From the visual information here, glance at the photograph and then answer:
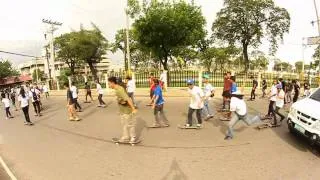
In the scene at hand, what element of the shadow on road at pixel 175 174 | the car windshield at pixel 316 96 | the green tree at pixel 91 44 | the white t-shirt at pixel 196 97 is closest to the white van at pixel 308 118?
the car windshield at pixel 316 96

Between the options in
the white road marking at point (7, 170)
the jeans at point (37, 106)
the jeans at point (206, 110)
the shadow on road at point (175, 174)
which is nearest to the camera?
the shadow on road at point (175, 174)

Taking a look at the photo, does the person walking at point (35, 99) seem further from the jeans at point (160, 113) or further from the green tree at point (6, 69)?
the green tree at point (6, 69)

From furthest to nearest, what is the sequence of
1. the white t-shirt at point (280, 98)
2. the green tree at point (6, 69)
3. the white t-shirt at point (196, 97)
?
the green tree at point (6, 69), the white t-shirt at point (280, 98), the white t-shirt at point (196, 97)

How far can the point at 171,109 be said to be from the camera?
1611cm

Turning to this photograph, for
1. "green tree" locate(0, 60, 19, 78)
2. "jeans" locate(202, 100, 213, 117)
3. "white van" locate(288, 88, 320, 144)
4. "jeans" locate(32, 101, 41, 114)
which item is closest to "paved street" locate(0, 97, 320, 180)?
"white van" locate(288, 88, 320, 144)

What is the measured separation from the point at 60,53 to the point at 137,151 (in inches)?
2236

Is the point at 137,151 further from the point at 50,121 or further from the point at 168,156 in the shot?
the point at 50,121

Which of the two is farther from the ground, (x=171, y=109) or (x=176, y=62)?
(x=176, y=62)

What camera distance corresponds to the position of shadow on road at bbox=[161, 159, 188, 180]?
661 cm

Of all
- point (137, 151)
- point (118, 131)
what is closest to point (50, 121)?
→ point (118, 131)

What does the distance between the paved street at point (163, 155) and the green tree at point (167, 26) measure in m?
16.4

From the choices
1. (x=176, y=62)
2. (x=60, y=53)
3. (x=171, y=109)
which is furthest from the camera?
(x=60, y=53)

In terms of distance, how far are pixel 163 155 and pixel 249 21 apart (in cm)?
3440

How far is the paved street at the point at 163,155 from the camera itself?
689 cm
